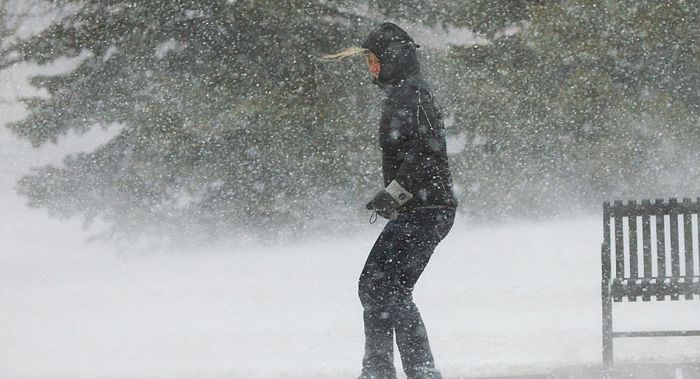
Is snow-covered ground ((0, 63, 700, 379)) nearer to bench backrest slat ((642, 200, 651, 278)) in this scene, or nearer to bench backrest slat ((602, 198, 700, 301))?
bench backrest slat ((602, 198, 700, 301))

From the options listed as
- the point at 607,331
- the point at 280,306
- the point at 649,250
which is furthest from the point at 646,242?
the point at 280,306

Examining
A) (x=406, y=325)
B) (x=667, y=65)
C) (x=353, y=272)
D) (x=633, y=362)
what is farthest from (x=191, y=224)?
(x=406, y=325)

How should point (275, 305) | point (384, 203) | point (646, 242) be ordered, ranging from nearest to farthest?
point (384, 203)
point (646, 242)
point (275, 305)

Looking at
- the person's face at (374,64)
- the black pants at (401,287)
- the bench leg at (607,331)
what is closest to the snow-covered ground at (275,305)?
the bench leg at (607,331)

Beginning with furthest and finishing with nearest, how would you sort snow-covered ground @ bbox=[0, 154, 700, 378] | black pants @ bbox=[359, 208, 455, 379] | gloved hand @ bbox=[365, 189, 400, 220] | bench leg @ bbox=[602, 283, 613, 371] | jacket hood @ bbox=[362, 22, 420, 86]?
snow-covered ground @ bbox=[0, 154, 700, 378] → bench leg @ bbox=[602, 283, 613, 371] → jacket hood @ bbox=[362, 22, 420, 86] → black pants @ bbox=[359, 208, 455, 379] → gloved hand @ bbox=[365, 189, 400, 220]

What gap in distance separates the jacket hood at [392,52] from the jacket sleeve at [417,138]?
0.16 meters

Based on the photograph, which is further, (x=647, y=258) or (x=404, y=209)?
(x=647, y=258)

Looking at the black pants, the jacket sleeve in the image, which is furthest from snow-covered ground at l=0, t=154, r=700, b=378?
the jacket sleeve

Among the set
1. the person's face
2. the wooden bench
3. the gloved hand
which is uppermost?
the person's face

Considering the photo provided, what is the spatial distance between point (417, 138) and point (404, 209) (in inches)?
13.6

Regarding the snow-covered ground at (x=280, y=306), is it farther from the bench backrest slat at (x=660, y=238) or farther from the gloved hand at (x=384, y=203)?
the gloved hand at (x=384, y=203)

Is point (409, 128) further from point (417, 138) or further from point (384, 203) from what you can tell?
point (384, 203)

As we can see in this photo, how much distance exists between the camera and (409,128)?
15.1 feet

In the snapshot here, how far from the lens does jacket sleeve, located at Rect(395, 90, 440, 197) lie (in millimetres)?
4547
